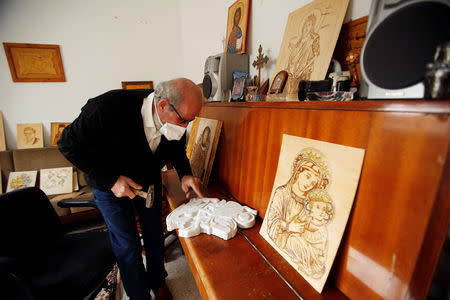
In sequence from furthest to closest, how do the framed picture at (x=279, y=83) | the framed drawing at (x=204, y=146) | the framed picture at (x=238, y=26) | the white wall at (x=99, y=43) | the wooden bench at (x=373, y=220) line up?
the white wall at (x=99, y=43) < the framed picture at (x=238, y=26) < the framed drawing at (x=204, y=146) < the framed picture at (x=279, y=83) < the wooden bench at (x=373, y=220)

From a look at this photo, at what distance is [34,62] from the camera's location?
2340mm

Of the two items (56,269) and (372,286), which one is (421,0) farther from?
(56,269)

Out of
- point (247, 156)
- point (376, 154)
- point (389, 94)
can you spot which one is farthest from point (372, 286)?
point (247, 156)

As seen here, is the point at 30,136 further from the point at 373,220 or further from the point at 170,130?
the point at 373,220

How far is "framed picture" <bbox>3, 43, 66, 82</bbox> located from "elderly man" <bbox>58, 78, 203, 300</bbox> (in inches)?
88.1

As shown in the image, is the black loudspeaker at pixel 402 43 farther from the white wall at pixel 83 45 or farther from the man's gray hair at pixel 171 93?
the white wall at pixel 83 45

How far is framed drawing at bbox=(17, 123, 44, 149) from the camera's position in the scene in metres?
2.42

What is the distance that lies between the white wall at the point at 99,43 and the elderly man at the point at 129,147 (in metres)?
1.15

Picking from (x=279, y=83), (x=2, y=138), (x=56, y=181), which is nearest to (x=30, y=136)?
(x=2, y=138)

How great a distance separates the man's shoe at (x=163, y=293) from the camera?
1.35 metres

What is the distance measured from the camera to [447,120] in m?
0.33

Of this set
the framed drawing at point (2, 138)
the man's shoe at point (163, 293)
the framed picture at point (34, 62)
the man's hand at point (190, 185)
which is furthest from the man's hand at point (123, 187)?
the framed drawing at point (2, 138)

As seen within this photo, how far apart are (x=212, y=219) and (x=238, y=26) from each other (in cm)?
142

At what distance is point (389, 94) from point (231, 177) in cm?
78
